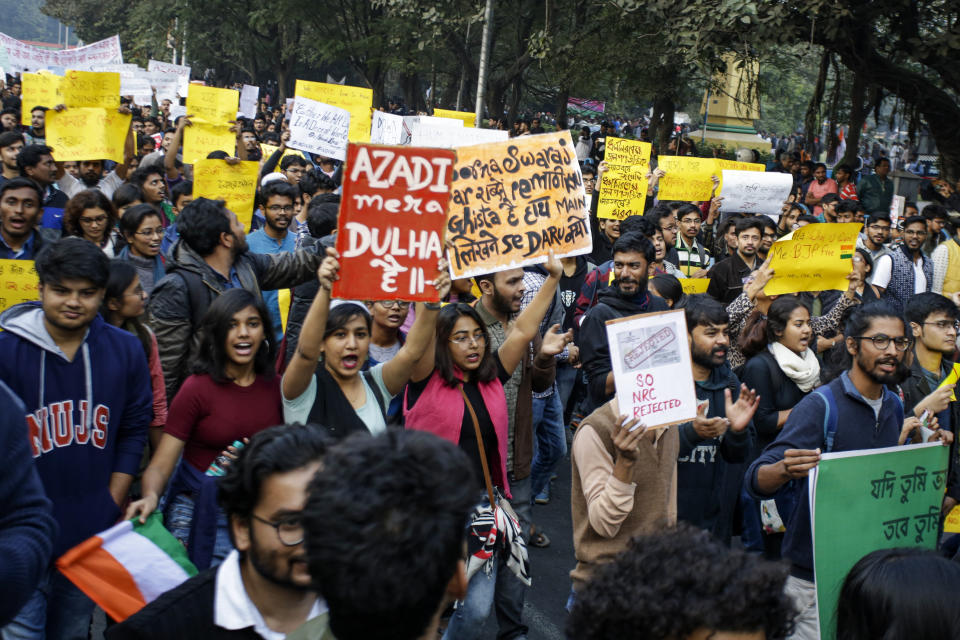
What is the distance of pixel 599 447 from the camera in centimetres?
360

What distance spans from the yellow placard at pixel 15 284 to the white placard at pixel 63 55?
12.1 m

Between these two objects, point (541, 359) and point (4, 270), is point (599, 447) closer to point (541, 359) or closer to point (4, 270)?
point (541, 359)

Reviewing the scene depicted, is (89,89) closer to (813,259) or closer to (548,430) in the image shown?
(548,430)

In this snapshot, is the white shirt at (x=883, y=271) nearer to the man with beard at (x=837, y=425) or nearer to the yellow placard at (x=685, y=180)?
the yellow placard at (x=685, y=180)

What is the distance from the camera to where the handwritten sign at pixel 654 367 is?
11.9ft

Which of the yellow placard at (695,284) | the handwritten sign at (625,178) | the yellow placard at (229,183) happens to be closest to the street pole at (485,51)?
the handwritten sign at (625,178)

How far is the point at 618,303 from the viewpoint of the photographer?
571 centimetres

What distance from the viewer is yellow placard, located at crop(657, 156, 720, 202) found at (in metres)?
9.84

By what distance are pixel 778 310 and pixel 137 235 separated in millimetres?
3800

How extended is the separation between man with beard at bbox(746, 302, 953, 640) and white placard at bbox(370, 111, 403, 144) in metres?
8.32

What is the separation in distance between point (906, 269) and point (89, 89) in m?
8.74

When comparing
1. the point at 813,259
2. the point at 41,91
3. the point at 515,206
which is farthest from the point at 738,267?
the point at 41,91

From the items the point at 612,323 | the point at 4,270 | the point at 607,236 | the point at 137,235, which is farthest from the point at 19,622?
the point at 607,236

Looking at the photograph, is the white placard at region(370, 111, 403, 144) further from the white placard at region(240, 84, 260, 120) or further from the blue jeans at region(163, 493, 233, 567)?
the blue jeans at region(163, 493, 233, 567)
